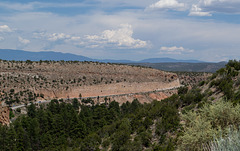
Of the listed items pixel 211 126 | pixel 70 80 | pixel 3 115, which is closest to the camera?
pixel 211 126

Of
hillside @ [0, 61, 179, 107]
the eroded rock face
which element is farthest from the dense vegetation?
hillside @ [0, 61, 179, 107]

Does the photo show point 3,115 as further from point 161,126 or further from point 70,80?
point 70,80

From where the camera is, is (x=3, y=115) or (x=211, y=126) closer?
(x=211, y=126)

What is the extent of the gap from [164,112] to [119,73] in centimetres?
5184

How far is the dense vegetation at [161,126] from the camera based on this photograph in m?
9.77

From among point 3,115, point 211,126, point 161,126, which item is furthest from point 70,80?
point 211,126

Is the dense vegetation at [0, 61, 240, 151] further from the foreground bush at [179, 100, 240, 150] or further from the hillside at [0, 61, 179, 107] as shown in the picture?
the hillside at [0, 61, 179, 107]

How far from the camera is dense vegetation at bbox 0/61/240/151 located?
32.0 feet

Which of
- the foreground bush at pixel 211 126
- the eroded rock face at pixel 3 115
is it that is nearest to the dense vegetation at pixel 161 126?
the foreground bush at pixel 211 126

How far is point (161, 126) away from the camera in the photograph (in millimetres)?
15758

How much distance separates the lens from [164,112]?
59.7 feet

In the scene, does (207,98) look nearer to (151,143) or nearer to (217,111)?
(151,143)

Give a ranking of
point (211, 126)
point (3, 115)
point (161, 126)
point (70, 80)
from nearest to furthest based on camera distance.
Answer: point (211, 126)
point (161, 126)
point (3, 115)
point (70, 80)

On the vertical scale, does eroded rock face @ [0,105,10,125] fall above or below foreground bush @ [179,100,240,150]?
below
